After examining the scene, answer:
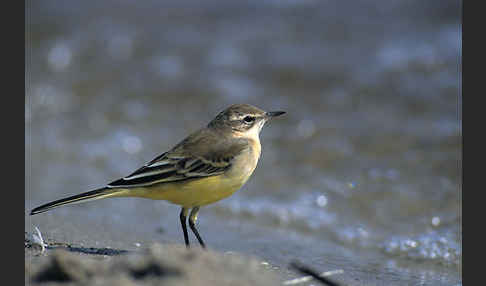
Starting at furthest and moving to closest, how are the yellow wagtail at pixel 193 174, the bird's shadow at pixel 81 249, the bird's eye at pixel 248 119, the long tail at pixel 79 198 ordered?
the bird's eye at pixel 248 119 < the yellow wagtail at pixel 193 174 < the bird's shadow at pixel 81 249 < the long tail at pixel 79 198

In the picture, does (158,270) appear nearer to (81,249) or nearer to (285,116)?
(81,249)

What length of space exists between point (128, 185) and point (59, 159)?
5.23 metres

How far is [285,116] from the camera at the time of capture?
12.6 m

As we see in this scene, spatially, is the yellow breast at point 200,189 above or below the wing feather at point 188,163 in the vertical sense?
below

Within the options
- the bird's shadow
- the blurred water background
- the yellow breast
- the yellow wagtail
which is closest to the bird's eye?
the yellow wagtail

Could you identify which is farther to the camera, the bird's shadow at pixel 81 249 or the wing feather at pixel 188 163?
the wing feather at pixel 188 163

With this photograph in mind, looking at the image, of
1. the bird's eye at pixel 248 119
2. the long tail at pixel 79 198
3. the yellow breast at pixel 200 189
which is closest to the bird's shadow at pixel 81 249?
the long tail at pixel 79 198

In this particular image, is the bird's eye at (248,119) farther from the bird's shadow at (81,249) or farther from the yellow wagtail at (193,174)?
the bird's shadow at (81,249)

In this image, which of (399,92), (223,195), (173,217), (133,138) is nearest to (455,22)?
(399,92)

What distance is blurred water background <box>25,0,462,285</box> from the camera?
888 centimetres

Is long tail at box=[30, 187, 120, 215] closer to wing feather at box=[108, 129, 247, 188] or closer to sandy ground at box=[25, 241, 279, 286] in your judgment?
wing feather at box=[108, 129, 247, 188]

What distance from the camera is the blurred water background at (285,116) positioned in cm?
888

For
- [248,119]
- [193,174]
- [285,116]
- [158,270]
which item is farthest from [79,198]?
[285,116]

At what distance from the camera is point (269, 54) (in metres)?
14.3
